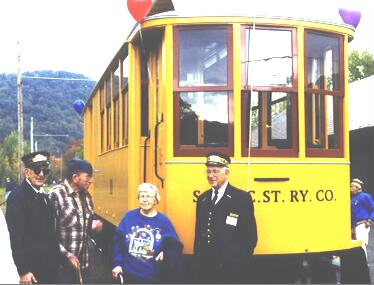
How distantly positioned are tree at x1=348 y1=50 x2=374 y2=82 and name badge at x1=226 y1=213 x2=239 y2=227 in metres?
44.2

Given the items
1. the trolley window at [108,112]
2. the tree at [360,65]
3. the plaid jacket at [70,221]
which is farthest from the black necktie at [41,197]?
the tree at [360,65]

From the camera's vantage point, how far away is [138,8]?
5969 mm

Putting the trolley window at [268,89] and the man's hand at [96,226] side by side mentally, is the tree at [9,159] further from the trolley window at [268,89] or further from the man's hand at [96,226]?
the man's hand at [96,226]

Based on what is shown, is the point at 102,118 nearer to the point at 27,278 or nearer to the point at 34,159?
the point at 34,159

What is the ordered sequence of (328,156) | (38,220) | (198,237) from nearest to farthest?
(38,220), (198,237), (328,156)

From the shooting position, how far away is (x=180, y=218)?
5.82 metres

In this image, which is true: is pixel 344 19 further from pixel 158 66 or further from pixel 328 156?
pixel 158 66

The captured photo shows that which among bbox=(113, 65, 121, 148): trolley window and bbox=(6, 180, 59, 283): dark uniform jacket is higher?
bbox=(113, 65, 121, 148): trolley window

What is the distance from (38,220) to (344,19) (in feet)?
12.7

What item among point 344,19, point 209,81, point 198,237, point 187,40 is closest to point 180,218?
point 198,237

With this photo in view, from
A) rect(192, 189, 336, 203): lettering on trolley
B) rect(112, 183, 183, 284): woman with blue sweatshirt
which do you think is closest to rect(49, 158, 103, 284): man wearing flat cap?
rect(112, 183, 183, 284): woman with blue sweatshirt

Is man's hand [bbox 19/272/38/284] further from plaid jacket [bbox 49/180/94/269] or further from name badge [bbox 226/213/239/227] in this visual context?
name badge [bbox 226/213/239/227]

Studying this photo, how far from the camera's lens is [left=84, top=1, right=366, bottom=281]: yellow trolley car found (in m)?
5.93

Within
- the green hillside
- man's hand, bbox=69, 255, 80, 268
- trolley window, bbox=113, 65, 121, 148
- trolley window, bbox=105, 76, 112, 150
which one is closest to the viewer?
man's hand, bbox=69, 255, 80, 268
